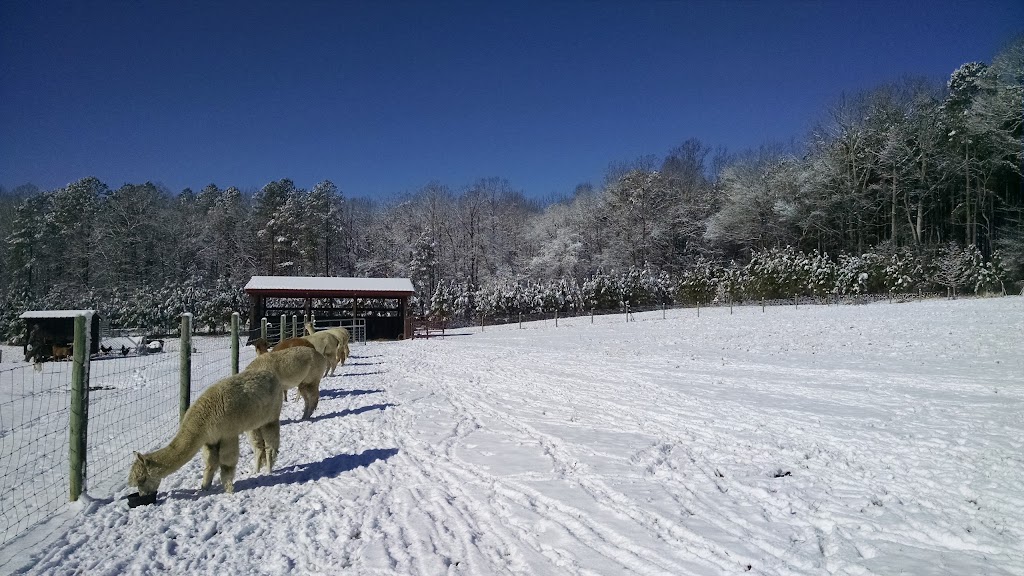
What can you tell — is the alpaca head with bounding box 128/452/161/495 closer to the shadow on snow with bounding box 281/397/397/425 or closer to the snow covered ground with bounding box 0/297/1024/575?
the snow covered ground with bounding box 0/297/1024/575

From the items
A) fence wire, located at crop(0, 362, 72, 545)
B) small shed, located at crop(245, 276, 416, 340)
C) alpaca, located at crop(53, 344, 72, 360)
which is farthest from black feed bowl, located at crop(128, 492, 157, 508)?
alpaca, located at crop(53, 344, 72, 360)

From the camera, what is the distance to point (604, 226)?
56.4 metres

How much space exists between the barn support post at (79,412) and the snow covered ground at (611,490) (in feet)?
0.79

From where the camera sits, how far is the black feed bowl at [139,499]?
4.45 metres

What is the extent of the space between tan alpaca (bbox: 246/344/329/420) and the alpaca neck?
208 centimetres

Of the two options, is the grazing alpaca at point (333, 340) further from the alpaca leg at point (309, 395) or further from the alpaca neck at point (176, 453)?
the alpaca neck at point (176, 453)

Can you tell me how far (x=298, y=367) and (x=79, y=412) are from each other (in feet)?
9.57

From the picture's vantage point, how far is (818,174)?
135 feet

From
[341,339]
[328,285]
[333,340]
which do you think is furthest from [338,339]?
[328,285]

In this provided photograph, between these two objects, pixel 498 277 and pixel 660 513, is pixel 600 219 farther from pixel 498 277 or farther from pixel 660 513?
pixel 660 513

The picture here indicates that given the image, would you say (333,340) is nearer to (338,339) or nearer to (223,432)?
(338,339)

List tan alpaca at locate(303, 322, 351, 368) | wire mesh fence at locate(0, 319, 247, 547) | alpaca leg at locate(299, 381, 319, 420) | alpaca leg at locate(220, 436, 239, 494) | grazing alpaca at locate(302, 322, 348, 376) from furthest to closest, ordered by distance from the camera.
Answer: tan alpaca at locate(303, 322, 351, 368) → grazing alpaca at locate(302, 322, 348, 376) → alpaca leg at locate(299, 381, 319, 420) → alpaca leg at locate(220, 436, 239, 494) → wire mesh fence at locate(0, 319, 247, 547)

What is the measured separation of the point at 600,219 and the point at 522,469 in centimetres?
5299

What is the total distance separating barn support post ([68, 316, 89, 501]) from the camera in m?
4.60
